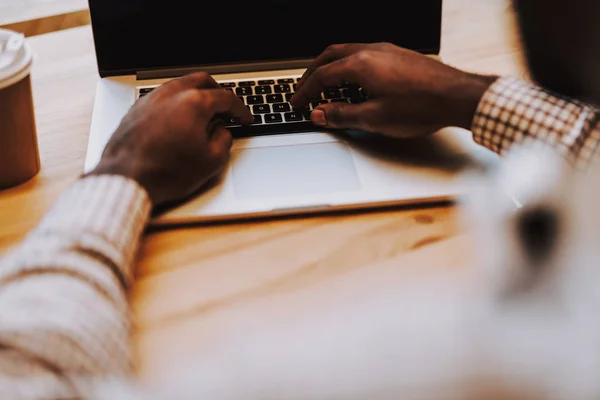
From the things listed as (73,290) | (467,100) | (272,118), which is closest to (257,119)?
(272,118)

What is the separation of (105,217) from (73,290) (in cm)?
9

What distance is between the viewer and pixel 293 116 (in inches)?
30.4

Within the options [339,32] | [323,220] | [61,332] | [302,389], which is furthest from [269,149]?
[302,389]

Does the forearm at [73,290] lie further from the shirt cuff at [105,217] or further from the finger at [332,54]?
the finger at [332,54]

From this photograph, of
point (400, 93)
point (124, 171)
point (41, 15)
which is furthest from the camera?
point (41, 15)

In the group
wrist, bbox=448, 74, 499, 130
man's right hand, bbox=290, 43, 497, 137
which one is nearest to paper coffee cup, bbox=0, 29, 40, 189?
man's right hand, bbox=290, 43, 497, 137

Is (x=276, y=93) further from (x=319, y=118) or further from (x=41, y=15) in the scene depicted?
(x=41, y=15)

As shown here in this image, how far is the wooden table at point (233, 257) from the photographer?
530 millimetres

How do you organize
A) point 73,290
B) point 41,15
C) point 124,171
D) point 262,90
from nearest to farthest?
point 73,290
point 124,171
point 262,90
point 41,15

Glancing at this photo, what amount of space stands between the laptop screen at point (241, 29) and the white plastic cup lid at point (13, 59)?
0.59ft

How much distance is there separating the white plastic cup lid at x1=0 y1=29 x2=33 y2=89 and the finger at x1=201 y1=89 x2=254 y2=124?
0.58ft

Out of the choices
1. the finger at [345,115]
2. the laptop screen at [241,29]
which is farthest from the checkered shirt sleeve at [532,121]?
the laptop screen at [241,29]

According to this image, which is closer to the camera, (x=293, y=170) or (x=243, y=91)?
(x=293, y=170)

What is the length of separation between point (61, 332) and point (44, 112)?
1.45 ft
